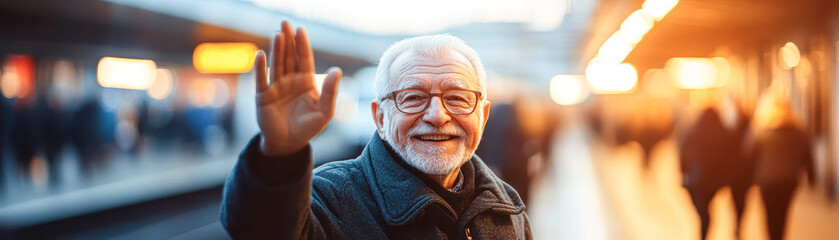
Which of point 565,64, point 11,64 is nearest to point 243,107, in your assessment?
point 11,64

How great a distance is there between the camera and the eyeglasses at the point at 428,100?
1.75 meters

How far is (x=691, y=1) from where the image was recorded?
1151cm

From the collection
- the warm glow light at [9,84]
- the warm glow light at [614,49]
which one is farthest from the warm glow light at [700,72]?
the warm glow light at [9,84]

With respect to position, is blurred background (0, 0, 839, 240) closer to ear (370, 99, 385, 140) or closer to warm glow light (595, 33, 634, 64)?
warm glow light (595, 33, 634, 64)

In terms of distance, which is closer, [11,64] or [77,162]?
[11,64]

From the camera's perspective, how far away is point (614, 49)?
18.6m

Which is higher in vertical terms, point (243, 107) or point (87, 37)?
point (87, 37)

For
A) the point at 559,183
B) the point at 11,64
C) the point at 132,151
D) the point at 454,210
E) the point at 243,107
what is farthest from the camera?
the point at 243,107

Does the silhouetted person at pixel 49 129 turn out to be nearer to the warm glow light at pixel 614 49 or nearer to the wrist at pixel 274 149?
the warm glow light at pixel 614 49

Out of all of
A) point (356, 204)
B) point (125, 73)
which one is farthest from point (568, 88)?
point (356, 204)

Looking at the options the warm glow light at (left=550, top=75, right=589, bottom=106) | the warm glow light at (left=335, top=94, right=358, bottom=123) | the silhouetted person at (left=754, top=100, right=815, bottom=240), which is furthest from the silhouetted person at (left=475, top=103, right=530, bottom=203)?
the warm glow light at (left=550, top=75, right=589, bottom=106)

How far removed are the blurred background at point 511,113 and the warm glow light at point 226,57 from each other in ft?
0.14

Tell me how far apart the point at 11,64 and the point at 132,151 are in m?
4.84

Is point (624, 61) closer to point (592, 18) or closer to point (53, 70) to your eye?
point (592, 18)
